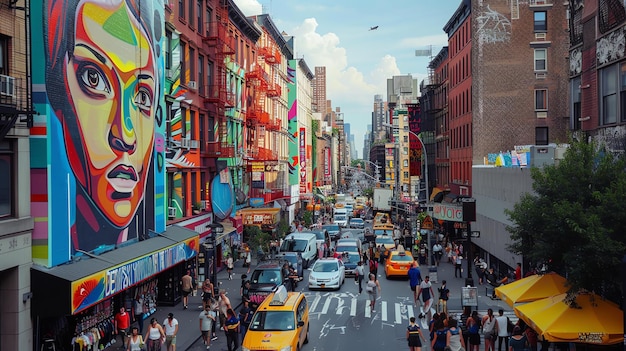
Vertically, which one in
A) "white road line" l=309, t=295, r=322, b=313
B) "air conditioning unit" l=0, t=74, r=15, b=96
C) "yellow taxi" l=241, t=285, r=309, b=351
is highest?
"air conditioning unit" l=0, t=74, r=15, b=96

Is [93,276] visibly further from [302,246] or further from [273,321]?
[302,246]

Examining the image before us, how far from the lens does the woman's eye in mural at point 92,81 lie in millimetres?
19500

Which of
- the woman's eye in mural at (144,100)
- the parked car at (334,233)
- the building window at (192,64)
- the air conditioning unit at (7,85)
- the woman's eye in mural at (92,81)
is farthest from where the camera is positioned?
the parked car at (334,233)

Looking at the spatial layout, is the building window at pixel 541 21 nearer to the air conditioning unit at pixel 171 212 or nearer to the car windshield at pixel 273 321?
the air conditioning unit at pixel 171 212

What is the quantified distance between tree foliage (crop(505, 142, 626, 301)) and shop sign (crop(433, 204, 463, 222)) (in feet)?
61.6

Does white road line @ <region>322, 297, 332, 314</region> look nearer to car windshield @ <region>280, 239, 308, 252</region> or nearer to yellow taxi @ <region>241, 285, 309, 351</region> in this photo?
yellow taxi @ <region>241, 285, 309, 351</region>

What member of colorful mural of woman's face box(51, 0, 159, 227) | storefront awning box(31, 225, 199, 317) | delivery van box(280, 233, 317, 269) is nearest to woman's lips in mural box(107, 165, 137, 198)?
colorful mural of woman's face box(51, 0, 159, 227)

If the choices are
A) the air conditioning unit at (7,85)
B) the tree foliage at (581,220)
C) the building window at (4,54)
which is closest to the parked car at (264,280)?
the tree foliage at (581,220)

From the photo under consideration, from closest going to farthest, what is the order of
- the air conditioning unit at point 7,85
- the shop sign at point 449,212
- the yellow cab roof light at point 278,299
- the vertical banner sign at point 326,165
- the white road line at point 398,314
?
the air conditioning unit at point 7,85
the yellow cab roof light at point 278,299
the white road line at point 398,314
the shop sign at point 449,212
the vertical banner sign at point 326,165

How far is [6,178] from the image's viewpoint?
16109mm

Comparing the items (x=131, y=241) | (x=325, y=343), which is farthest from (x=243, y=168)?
(x=325, y=343)

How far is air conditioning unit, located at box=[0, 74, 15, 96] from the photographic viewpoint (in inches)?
603

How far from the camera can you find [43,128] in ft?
56.4

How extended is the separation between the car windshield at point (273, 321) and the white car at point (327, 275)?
42.2 ft
